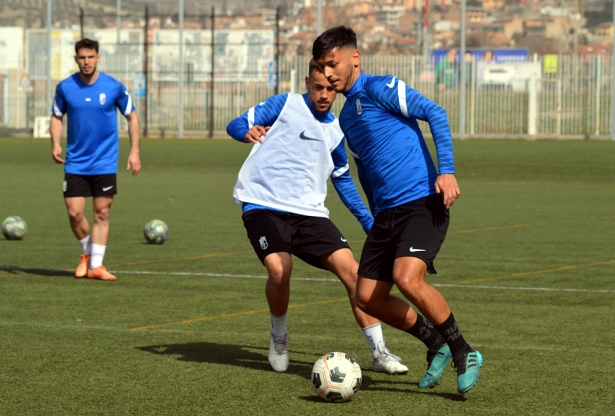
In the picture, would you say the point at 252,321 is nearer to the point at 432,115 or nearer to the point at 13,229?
the point at 432,115

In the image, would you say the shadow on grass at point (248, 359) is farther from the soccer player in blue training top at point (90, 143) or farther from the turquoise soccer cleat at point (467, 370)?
the soccer player in blue training top at point (90, 143)

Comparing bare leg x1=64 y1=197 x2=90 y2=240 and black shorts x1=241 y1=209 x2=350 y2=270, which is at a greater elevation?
black shorts x1=241 y1=209 x2=350 y2=270

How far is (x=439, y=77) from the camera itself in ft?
140

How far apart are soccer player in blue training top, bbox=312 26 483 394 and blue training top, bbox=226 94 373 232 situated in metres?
0.49

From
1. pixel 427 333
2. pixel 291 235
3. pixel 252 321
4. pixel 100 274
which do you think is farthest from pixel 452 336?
pixel 100 274

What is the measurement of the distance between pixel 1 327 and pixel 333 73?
351 centimetres

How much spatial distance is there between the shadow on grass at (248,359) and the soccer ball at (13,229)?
7.24 metres

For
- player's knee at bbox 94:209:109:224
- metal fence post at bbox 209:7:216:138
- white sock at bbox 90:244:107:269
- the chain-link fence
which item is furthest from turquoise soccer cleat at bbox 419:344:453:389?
metal fence post at bbox 209:7:216:138

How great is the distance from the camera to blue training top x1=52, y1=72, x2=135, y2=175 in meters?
11.6

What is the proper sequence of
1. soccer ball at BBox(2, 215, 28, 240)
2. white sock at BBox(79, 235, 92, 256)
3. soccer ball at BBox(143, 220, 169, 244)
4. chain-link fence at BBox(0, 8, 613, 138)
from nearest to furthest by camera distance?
white sock at BBox(79, 235, 92, 256) < soccer ball at BBox(143, 220, 169, 244) < soccer ball at BBox(2, 215, 28, 240) < chain-link fence at BBox(0, 8, 613, 138)

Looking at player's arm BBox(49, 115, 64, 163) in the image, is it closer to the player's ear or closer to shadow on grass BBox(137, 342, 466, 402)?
shadow on grass BBox(137, 342, 466, 402)

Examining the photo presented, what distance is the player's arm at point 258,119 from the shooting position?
7312mm

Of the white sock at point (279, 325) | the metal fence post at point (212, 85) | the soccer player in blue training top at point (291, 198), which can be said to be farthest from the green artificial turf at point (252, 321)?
the metal fence post at point (212, 85)

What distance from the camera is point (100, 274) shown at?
11.3 metres
